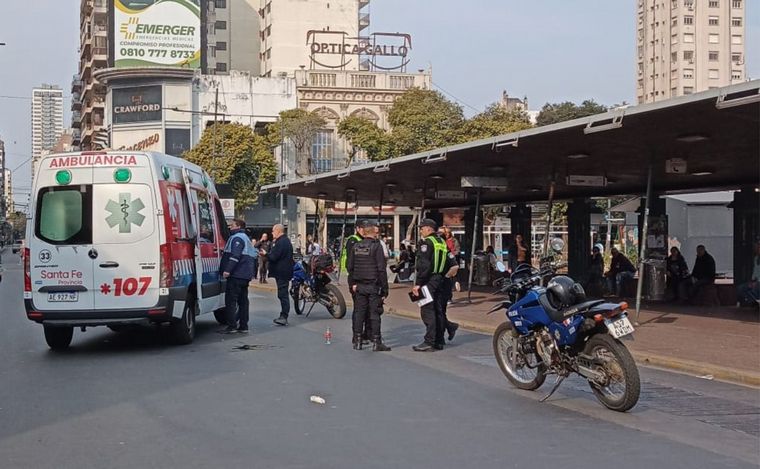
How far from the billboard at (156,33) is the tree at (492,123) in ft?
88.6

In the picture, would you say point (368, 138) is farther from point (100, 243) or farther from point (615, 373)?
point (615, 373)

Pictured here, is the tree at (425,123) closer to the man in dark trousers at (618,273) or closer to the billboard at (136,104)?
the billboard at (136,104)

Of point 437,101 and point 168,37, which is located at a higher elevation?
point 168,37

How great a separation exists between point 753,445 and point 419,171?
15.3 metres

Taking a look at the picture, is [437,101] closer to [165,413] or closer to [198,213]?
[198,213]

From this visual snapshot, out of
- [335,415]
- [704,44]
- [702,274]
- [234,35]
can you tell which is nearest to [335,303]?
[702,274]

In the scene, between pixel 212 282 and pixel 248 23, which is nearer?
pixel 212 282

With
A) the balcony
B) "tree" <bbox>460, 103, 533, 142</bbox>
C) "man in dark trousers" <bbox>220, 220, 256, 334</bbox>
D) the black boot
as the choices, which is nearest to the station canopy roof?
the black boot

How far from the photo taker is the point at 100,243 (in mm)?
11625

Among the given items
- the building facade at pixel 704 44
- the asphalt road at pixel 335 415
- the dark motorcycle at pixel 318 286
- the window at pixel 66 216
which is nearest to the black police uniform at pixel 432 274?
the asphalt road at pixel 335 415

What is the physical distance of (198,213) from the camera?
45.0 ft

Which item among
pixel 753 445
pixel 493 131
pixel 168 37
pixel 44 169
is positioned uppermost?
pixel 168 37

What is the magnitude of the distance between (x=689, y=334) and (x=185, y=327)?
7948 millimetres

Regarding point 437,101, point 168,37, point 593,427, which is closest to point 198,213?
point 593,427
